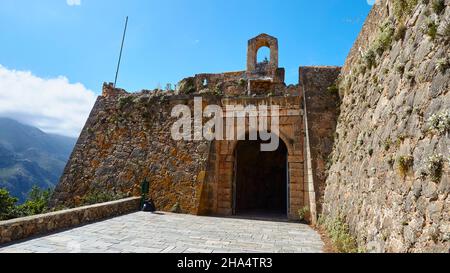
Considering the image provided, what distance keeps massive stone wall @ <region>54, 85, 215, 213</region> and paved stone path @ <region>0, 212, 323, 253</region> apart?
2.66 m

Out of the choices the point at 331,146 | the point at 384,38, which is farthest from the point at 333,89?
the point at 384,38

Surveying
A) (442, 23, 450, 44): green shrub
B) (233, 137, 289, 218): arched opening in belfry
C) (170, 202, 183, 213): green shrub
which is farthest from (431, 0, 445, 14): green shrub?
(233, 137, 289, 218): arched opening in belfry

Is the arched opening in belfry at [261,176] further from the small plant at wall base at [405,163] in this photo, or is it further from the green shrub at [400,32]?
the small plant at wall base at [405,163]

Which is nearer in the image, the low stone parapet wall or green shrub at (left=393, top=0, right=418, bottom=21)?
green shrub at (left=393, top=0, right=418, bottom=21)

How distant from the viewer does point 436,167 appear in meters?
3.23

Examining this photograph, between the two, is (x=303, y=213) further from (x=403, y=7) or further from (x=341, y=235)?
(x=403, y=7)

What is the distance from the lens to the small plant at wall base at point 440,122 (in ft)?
10.5

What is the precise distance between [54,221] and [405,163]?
752cm

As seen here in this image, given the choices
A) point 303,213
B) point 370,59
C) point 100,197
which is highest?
point 370,59

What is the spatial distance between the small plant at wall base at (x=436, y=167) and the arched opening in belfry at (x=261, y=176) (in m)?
11.0

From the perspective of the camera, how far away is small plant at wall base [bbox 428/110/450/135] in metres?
3.21

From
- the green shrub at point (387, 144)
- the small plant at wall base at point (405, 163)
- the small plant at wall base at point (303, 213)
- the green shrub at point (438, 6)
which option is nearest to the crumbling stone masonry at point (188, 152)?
the small plant at wall base at point (303, 213)

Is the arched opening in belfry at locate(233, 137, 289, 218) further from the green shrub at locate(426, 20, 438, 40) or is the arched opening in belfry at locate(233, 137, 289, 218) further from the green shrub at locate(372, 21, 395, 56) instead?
the green shrub at locate(426, 20, 438, 40)
